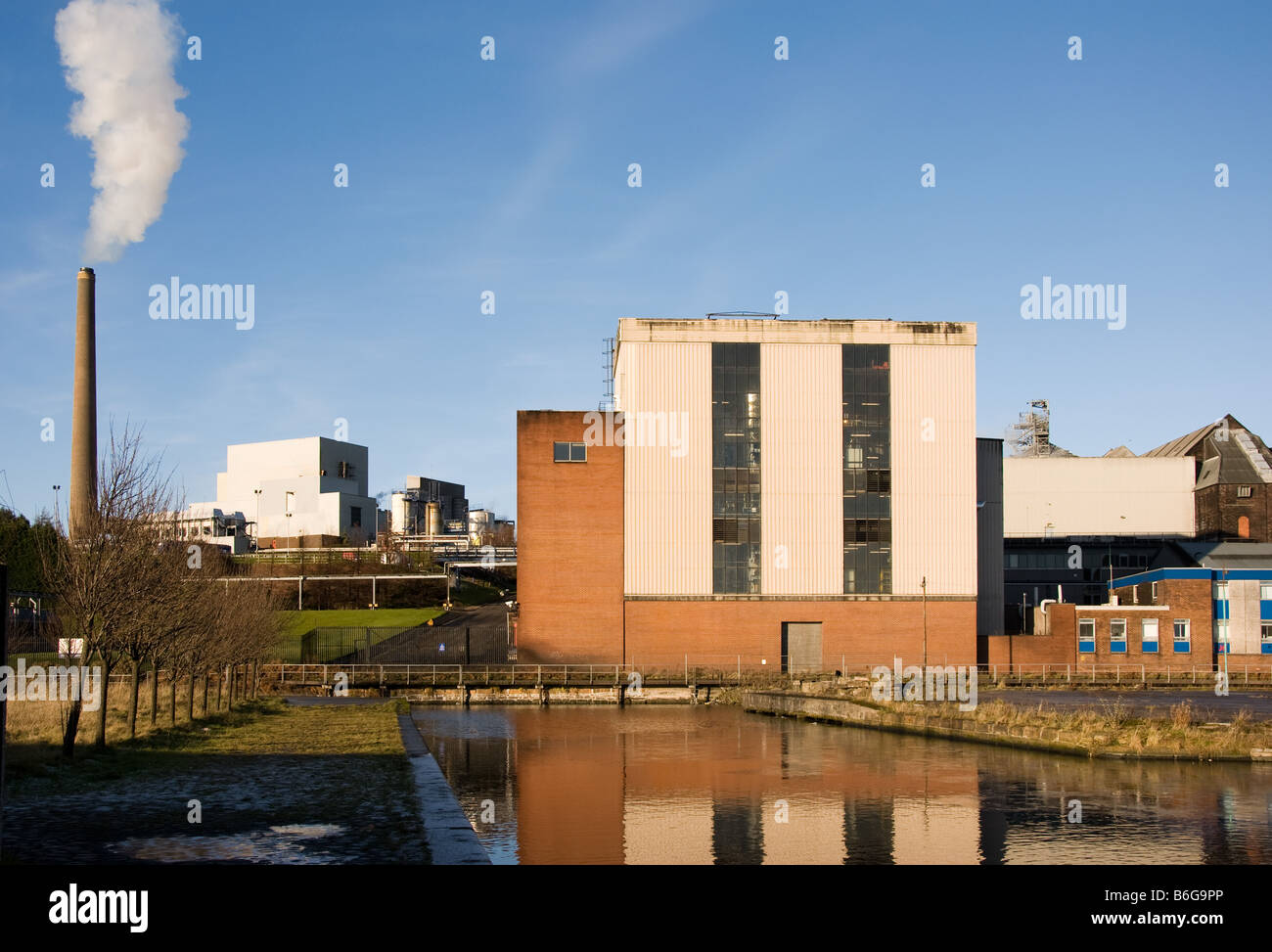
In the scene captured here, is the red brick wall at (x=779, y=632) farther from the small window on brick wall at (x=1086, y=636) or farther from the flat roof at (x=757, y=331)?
the flat roof at (x=757, y=331)

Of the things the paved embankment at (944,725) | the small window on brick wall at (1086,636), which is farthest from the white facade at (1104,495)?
the paved embankment at (944,725)

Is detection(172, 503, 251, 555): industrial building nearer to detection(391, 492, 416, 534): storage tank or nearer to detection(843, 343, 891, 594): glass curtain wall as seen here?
detection(391, 492, 416, 534): storage tank

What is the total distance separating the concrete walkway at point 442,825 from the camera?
13352 mm

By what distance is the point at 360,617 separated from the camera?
298ft

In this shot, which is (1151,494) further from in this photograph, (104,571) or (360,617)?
(104,571)

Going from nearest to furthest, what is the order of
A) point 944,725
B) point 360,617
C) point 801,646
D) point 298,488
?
point 944,725 < point 801,646 < point 360,617 < point 298,488

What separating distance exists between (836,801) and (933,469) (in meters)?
39.7

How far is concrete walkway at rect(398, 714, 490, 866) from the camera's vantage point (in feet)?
43.8

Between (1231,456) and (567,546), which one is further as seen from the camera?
(1231,456)

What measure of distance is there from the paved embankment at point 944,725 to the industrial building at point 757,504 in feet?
29.3

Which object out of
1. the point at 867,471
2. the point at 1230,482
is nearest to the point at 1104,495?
the point at 1230,482

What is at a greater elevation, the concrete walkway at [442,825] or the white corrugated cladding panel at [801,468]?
the white corrugated cladding panel at [801,468]

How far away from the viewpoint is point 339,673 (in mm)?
57156
